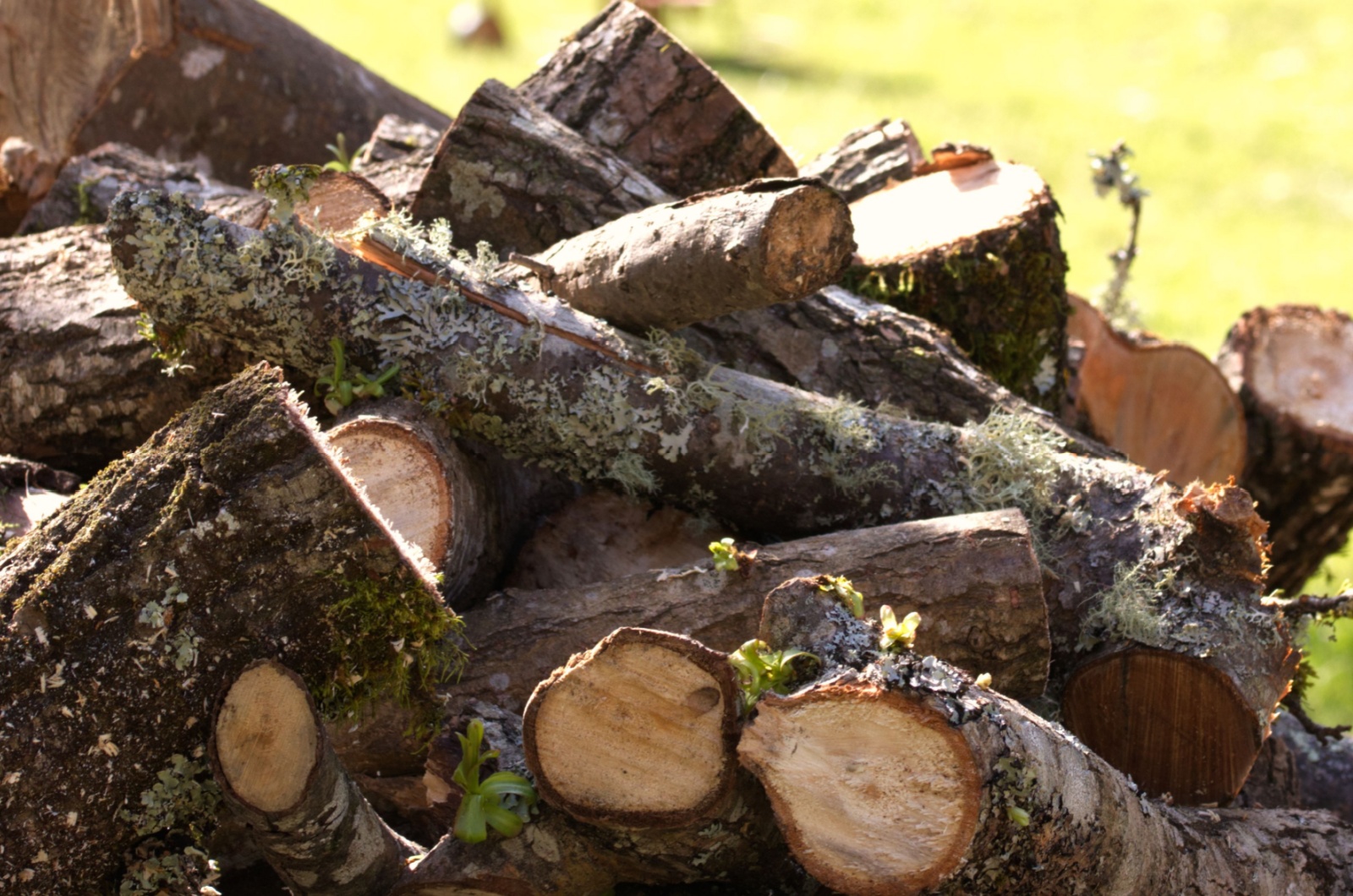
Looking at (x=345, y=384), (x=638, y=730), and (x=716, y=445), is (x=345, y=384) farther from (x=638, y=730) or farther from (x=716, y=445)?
(x=638, y=730)

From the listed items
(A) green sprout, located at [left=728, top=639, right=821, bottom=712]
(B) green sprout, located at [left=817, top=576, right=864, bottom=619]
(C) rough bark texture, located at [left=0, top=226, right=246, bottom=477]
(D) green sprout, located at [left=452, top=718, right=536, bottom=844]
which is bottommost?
(D) green sprout, located at [left=452, top=718, right=536, bottom=844]

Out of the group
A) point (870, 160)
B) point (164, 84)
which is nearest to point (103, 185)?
point (164, 84)

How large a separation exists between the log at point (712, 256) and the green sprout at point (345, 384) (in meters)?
0.43

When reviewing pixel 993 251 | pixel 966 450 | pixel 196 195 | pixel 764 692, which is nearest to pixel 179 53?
pixel 196 195

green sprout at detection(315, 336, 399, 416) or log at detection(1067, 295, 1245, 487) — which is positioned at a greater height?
log at detection(1067, 295, 1245, 487)

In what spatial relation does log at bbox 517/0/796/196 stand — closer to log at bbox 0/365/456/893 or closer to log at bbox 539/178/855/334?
log at bbox 539/178/855/334

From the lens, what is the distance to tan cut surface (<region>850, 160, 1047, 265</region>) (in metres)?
3.39

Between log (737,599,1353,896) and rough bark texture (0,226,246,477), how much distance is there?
1686 millimetres

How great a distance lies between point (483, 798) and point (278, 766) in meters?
0.35

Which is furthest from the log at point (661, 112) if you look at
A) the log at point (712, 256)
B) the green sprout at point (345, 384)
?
the green sprout at point (345, 384)

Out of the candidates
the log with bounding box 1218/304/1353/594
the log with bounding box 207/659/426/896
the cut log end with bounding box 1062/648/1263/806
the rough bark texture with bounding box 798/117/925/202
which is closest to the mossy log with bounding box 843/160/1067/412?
the rough bark texture with bounding box 798/117/925/202

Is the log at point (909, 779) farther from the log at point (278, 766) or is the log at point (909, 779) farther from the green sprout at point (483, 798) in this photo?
the log at point (278, 766)

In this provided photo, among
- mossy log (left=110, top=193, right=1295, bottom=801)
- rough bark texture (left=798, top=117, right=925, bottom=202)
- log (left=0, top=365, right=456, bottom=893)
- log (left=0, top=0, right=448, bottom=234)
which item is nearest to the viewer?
log (left=0, top=365, right=456, bottom=893)

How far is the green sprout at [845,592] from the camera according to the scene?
1.94 m
